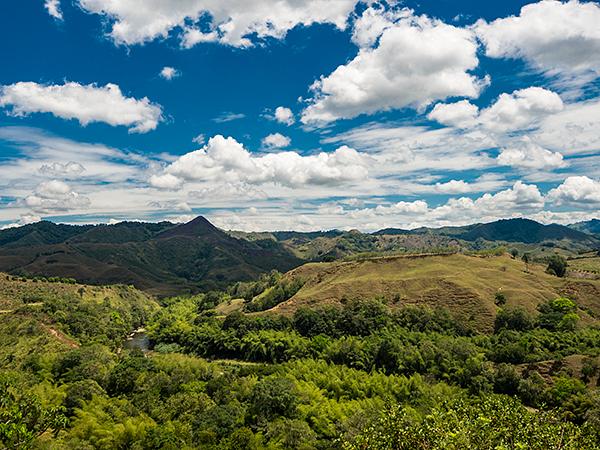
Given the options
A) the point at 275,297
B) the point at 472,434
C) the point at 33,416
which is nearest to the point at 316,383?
the point at 33,416

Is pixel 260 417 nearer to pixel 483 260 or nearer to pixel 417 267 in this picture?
pixel 417 267

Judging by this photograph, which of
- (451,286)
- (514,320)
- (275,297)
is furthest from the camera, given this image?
(275,297)

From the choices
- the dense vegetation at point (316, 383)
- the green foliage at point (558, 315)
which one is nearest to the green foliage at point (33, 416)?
the dense vegetation at point (316, 383)

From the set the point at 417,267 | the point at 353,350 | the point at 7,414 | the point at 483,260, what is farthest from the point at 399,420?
the point at 483,260

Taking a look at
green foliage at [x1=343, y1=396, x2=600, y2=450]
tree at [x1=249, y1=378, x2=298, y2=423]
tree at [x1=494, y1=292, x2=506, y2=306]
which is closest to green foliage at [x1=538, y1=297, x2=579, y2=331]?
tree at [x1=494, y1=292, x2=506, y2=306]

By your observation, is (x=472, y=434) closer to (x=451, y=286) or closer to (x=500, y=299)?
(x=500, y=299)
